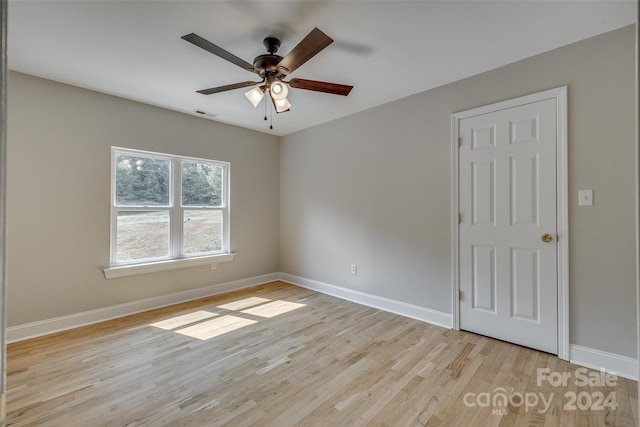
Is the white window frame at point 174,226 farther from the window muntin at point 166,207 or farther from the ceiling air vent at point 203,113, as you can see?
the ceiling air vent at point 203,113

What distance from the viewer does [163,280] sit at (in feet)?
11.6

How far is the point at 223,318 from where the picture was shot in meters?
3.13

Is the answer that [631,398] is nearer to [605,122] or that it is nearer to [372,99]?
[605,122]

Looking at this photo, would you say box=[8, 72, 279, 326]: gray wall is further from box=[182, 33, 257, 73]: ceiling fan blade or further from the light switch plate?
the light switch plate

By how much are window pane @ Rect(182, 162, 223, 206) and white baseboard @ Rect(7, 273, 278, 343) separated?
1.24 m

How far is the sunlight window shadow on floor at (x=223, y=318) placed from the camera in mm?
2826

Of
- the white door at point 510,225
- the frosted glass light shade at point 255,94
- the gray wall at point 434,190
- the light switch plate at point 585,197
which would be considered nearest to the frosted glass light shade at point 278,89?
the frosted glass light shade at point 255,94

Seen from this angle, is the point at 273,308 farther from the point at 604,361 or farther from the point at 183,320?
the point at 604,361

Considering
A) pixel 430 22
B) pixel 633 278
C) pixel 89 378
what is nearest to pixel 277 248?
pixel 89 378

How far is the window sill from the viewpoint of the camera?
313 centimetres

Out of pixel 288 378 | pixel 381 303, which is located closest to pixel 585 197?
pixel 381 303

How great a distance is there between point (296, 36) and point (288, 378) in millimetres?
2590

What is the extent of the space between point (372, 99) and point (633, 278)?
278cm

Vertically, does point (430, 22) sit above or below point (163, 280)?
above
